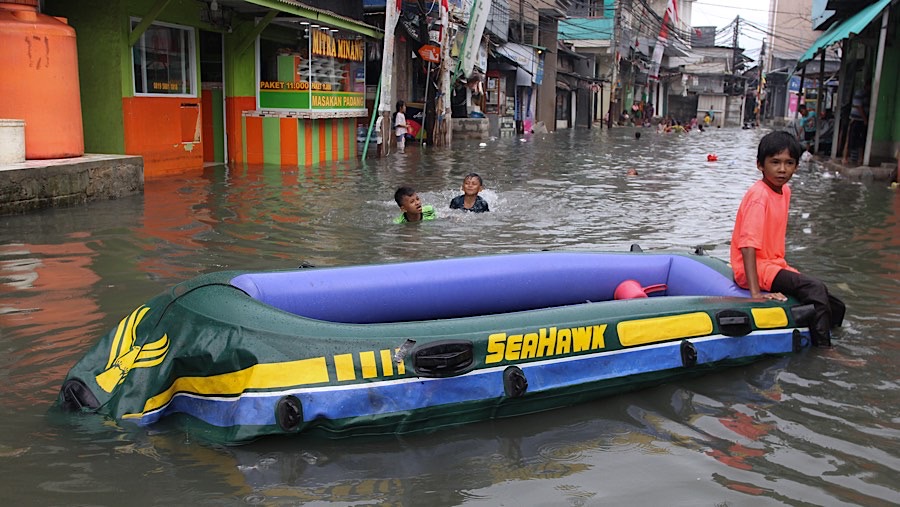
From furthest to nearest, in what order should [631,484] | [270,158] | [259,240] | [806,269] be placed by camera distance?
[270,158] < [259,240] < [806,269] < [631,484]

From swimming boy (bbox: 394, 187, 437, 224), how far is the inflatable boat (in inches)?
165

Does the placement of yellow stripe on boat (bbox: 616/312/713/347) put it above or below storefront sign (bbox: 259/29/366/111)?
below

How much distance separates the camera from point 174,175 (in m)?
13.9

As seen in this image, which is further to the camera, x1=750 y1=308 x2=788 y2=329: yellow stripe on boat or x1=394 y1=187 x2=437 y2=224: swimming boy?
x1=394 y1=187 x2=437 y2=224: swimming boy

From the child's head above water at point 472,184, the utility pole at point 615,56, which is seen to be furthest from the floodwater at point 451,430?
the utility pole at point 615,56

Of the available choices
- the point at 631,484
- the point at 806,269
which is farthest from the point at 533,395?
the point at 806,269

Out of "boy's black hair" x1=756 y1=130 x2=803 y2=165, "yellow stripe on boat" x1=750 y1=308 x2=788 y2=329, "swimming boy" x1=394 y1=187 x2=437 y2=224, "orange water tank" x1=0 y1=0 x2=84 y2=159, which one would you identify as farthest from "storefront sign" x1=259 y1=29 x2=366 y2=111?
"yellow stripe on boat" x1=750 y1=308 x2=788 y2=329

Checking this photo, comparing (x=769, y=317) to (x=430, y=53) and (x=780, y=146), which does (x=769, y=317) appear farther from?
(x=430, y=53)

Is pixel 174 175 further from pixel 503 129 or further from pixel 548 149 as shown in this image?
pixel 503 129

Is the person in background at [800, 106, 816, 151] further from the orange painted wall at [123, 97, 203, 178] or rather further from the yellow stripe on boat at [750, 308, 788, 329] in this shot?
A: the yellow stripe on boat at [750, 308, 788, 329]

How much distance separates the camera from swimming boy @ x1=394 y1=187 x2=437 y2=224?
30.1ft

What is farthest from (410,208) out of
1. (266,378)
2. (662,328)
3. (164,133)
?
(164,133)

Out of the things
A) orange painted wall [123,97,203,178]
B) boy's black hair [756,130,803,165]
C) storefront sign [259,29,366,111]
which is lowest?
orange painted wall [123,97,203,178]

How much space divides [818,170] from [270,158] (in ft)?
37.2
